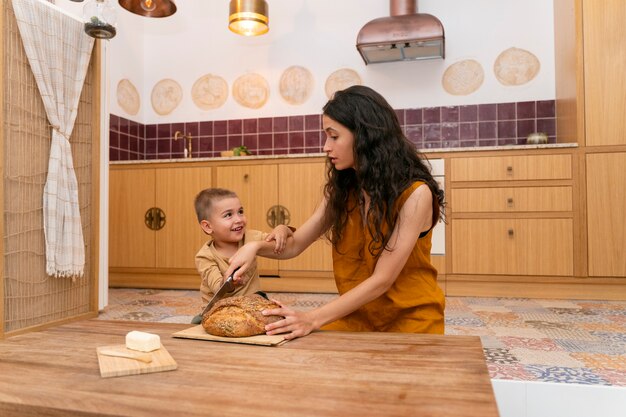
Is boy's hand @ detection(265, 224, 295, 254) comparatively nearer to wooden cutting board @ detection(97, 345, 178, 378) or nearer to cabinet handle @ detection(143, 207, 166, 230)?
wooden cutting board @ detection(97, 345, 178, 378)

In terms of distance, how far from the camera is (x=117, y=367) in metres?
0.74

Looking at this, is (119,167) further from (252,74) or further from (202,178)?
(252,74)

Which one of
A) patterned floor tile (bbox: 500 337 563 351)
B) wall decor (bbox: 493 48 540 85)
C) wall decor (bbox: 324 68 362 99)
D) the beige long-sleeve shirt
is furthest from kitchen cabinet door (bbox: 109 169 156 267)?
wall decor (bbox: 493 48 540 85)

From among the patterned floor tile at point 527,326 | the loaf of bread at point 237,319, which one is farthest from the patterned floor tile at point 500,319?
the loaf of bread at point 237,319

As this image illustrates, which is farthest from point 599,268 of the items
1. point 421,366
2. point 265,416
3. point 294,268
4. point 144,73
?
point 144,73

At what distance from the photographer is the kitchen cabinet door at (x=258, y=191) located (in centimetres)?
381

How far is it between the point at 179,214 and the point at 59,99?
1.66m

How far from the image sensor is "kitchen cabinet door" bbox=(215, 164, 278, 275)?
12.5 ft

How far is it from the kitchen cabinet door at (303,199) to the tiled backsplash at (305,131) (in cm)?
70

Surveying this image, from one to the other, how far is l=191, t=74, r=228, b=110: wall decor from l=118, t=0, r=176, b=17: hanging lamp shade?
7.52ft

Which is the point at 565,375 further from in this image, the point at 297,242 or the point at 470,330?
the point at 297,242

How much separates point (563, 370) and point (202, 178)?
287 cm

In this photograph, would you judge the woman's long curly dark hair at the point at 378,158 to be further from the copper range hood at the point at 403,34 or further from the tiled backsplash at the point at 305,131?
the tiled backsplash at the point at 305,131

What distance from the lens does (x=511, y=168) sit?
3.44 meters
